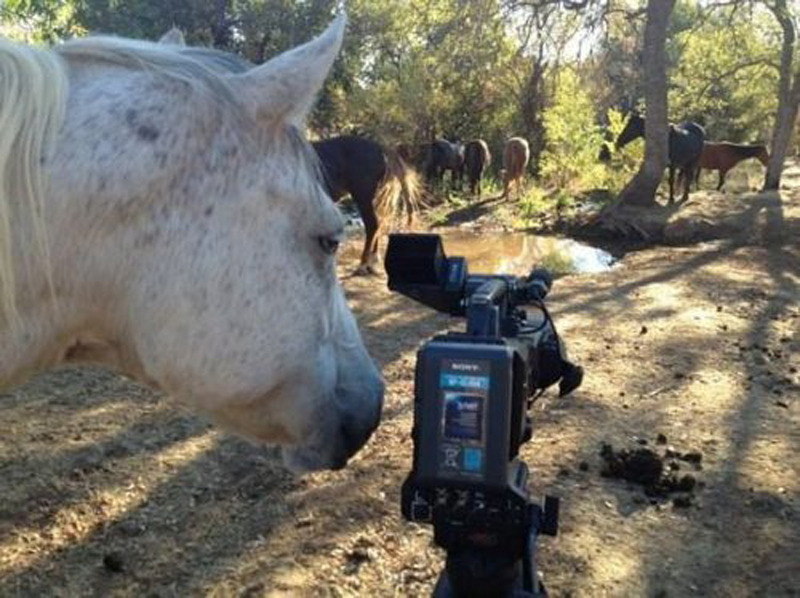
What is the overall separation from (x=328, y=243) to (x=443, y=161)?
55.4ft

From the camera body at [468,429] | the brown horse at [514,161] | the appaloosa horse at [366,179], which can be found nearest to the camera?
the camera body at [468,429]

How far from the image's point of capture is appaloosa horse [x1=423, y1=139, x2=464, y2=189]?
58.6ft

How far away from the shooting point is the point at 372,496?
318 centimetres

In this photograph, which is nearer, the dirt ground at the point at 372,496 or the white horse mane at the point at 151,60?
the white horse mane at the point at 151,60

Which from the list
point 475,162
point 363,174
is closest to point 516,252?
point 363,174

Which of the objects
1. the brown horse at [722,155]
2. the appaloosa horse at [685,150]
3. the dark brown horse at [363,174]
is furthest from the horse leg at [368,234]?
the brown horse at [722,155]

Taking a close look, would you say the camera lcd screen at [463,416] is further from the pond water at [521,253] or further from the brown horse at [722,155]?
the brown horse at [722,155]

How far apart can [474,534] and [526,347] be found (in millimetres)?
357

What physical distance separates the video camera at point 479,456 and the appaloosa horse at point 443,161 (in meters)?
16.7

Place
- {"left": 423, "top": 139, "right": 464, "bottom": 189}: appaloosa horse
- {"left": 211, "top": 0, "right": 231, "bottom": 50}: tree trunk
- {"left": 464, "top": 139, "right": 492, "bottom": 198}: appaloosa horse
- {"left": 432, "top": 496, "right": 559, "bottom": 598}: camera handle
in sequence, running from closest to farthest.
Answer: {"left": 432, "top": 496, "right": 559, "bottom": 598}: camera handle < {"left": 211, "top": 0, "right": 231, "bottom": 50}: tree trunk < {"left": 423, "top": 139, "right": 464, "bottom": 189}: appaloosa horse < {"left": 464, "top": 139, "right": 492, "bottom": 198}: appaloosa horse

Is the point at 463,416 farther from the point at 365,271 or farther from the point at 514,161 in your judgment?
the point at 514,161

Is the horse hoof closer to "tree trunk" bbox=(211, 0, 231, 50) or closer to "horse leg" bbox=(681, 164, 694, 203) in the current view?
"tree trunk" bbox=(211, 0, 231, 50)

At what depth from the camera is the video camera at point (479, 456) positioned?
118 cm

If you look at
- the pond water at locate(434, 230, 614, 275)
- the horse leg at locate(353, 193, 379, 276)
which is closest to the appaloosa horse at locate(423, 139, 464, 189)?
the pond water at locate(434, 230, 614, 275)
